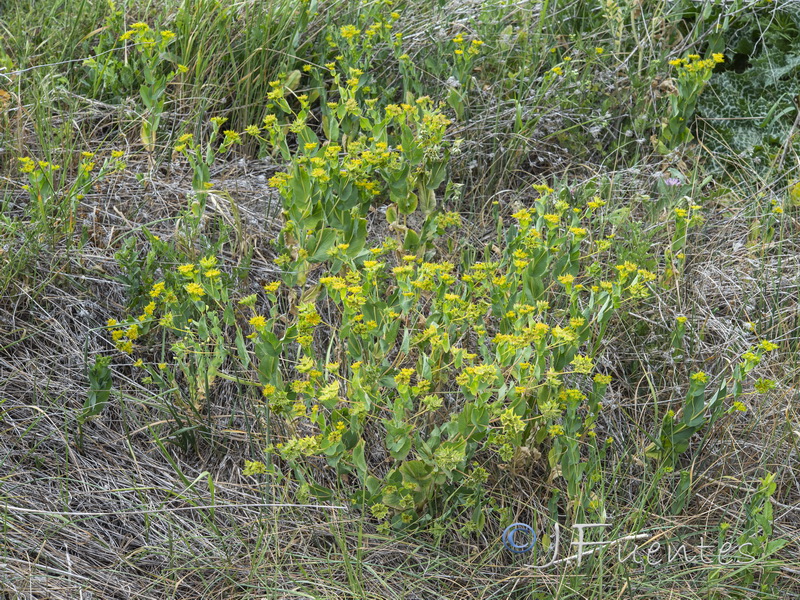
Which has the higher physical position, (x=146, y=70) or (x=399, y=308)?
(x=146, y=70)

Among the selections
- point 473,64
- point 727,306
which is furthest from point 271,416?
point 473,64

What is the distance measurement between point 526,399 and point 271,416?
677mm

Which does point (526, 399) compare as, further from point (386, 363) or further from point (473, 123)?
point (473, 123)

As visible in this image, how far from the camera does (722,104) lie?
3.34m

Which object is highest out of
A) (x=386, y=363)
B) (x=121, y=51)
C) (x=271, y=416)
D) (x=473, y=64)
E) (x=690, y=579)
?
(x=121, y=51)

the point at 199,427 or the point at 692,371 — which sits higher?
the point at 199,427

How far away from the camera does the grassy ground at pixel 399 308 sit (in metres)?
1.94

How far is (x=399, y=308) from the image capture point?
220cm
